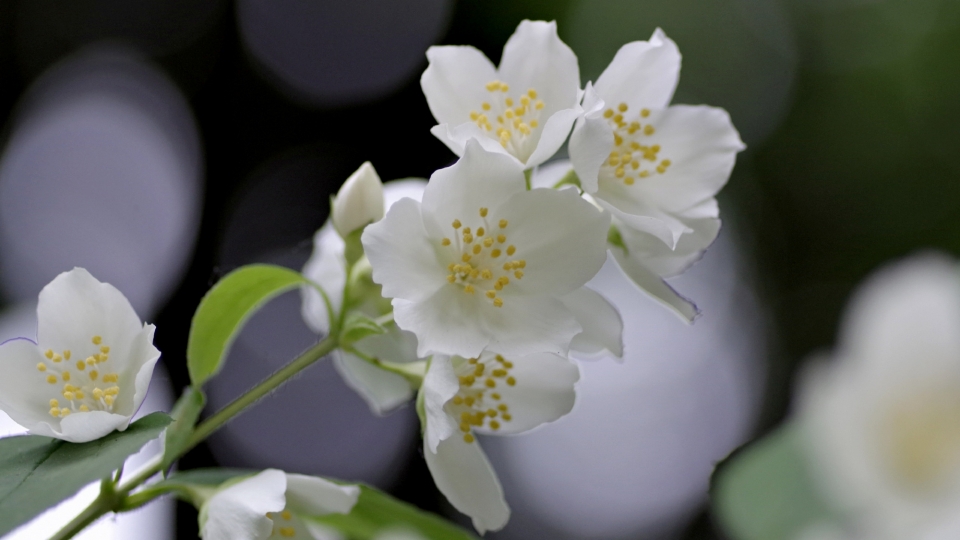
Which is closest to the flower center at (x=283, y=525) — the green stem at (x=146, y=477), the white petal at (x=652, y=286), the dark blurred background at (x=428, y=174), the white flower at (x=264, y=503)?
the white flower at (x=264, y=503)

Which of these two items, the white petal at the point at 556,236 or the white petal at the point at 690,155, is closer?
the white petal at the point at 556,236

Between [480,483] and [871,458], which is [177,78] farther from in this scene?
[871,458]

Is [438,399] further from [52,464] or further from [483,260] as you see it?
[52,464]

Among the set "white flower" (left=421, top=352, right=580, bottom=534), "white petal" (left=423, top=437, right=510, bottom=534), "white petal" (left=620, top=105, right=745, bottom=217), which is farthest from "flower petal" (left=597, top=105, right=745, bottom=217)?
"white petal" (left=423, top=437, right=510, bottom=534)

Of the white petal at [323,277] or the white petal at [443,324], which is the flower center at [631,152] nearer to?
the white petal at [443,324]

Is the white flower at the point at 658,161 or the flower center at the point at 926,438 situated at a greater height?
the flower center at the point at 926,438

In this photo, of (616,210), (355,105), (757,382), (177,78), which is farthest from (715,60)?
(616,210)

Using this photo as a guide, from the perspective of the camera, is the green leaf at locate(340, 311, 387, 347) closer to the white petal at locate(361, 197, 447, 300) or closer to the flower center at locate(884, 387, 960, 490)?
the white petal at locate(361, 197, 447, 300)
